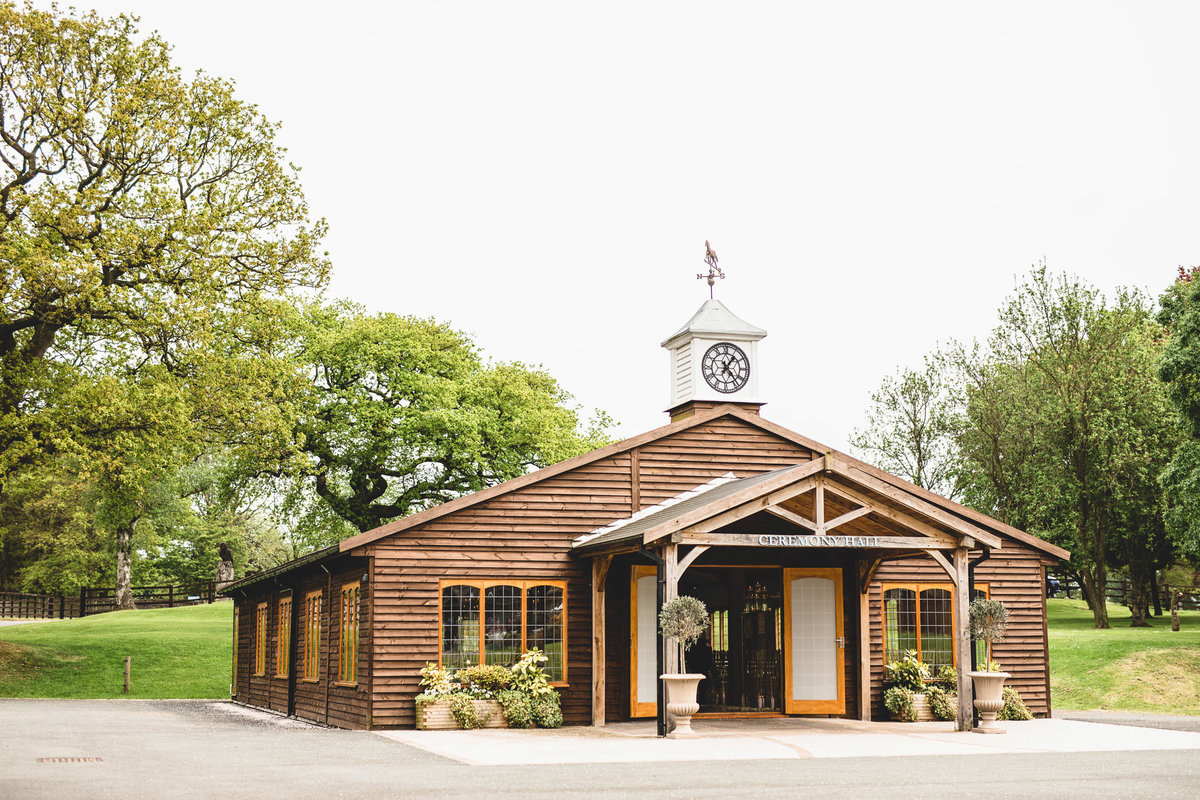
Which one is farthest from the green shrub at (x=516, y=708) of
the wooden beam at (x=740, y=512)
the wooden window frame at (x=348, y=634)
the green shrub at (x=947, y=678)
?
the green shrub at (x=947, y=678)

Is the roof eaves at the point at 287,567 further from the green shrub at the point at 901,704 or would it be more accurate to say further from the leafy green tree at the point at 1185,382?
the leafy green tree at the point at 1185,382

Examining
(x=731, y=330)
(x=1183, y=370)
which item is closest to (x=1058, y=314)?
(x=1183, y=370)

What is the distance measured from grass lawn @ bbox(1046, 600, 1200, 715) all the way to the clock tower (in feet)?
33.1

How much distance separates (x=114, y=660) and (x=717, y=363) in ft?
65.5

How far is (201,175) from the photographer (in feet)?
83.7

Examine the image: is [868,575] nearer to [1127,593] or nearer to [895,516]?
A: [895,516]

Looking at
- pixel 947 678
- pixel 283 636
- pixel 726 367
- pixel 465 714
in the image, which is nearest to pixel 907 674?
pixel 947 678

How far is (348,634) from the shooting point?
18.7m

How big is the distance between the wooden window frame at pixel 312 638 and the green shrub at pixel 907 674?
29.8ft

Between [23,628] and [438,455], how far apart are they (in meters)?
14.5

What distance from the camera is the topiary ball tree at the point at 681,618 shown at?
49.1ft

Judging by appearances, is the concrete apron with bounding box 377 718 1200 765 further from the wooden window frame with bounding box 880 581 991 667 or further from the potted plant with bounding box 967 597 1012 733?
the wooden window frame with bounding box 880 581 991 667

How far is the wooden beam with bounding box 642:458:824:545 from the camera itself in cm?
1509

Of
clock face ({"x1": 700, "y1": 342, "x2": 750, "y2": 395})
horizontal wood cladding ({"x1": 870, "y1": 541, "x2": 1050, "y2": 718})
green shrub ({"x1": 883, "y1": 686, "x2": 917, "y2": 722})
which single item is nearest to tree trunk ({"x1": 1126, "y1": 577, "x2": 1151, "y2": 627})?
horizontal wood cladding ({"x1": 870, "y1": 541, "x2": 1050, "y2": 718})
